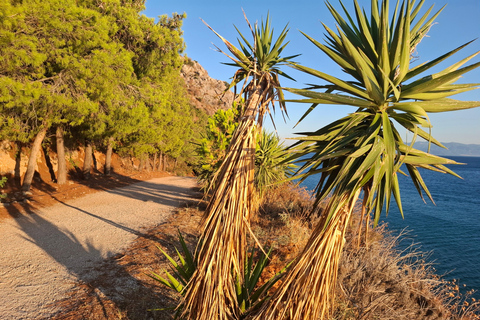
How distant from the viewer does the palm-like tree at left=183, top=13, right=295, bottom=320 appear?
2.32 metres

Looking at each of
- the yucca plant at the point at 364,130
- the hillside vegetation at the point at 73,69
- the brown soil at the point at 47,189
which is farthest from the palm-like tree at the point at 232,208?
the brown soil at the point at 47,189

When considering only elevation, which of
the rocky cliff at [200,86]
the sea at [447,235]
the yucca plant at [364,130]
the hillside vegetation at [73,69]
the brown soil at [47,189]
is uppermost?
the rocky cliff at [200,86]

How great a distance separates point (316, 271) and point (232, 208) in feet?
2.89

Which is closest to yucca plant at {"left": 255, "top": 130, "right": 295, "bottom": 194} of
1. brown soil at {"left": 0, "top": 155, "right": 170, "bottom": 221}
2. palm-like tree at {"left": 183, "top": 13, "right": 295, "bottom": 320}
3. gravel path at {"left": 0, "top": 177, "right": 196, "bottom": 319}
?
gravel path at {"left": 0, "top": 177, "right": 196, "bottom": 319}

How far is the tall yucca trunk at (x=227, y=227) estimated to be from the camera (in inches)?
91.0

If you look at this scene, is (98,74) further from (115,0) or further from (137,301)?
(137,301)

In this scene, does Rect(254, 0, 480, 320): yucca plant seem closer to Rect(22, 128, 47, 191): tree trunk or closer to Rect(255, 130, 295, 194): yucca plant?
Rect(255, 130, 295, 194): yucca plant

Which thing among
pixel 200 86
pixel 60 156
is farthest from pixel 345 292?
pixel 200 86

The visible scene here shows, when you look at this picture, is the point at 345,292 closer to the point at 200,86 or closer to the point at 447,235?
the point at 447,235

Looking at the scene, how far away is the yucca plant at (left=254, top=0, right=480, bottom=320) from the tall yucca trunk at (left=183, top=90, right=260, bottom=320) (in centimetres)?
46

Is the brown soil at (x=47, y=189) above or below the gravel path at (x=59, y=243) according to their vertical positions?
above

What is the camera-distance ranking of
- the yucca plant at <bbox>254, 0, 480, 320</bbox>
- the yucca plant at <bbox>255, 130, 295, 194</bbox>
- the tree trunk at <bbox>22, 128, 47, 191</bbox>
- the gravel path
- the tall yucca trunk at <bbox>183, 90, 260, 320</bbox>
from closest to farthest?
the yucca plant at <bbox>254, 0, 480, 320</bbox>, the tall yucca trunk at <bbox>183, 90, 260, 320</bbox>, the gravel path, the yucca plant at <bbox>255, 130, 295, 194</bbox>, the tree trunk at <bbox>22, 128, 47, 191</bbox>

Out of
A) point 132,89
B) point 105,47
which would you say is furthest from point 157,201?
point 105,47

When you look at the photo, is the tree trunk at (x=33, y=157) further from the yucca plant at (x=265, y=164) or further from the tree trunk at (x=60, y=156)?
the yucca plant at (x=265, y=164)
